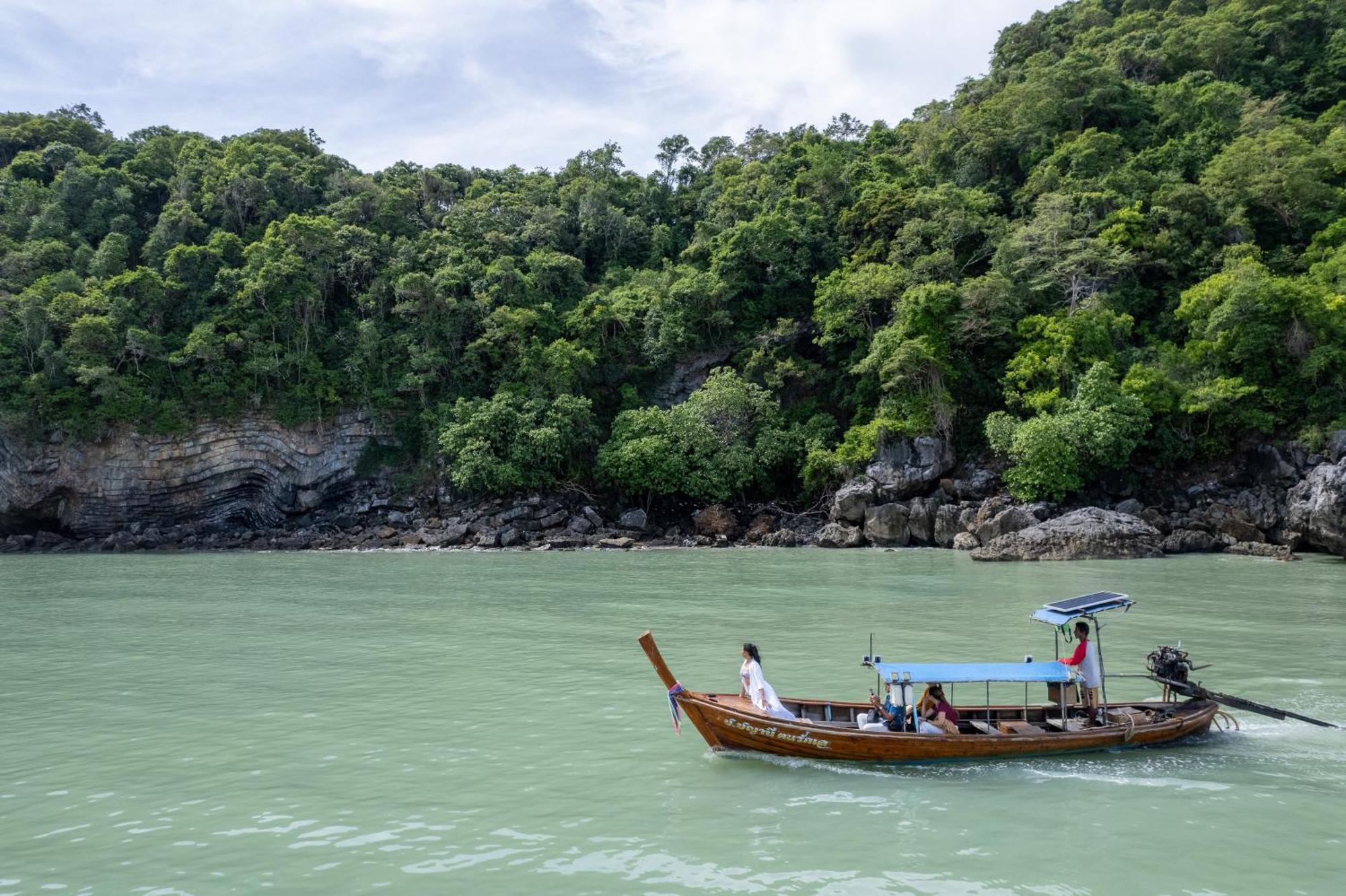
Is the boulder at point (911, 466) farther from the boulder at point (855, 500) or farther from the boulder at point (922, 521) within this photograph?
the boulder at point (922, 521)

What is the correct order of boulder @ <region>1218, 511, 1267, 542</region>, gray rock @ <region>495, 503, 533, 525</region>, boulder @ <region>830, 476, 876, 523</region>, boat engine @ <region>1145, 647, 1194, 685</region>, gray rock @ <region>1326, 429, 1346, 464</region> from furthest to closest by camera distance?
gray rock @ <region>495, 503, 533, 525</region> → boulder @ <region>830, 476, 876, 523</region> → boulder @ <region>1218, 511, 1267, 542</region> → gray rock @ <region>1326, 429, 1346, 464</region> → boat engine @ <region>1145, 647, 1194, 685</region>

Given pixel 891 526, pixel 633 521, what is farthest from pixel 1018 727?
pixel 633 521

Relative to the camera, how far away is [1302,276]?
1348 inches

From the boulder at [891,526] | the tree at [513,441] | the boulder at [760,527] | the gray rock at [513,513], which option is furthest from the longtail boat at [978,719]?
the tree at [513,441]

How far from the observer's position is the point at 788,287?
48906 mm

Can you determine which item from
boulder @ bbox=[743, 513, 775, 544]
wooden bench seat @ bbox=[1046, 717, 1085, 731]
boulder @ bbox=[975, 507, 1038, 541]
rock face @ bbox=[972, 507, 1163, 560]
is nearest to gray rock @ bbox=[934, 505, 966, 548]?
boulder @ bbox=[975, 507, 1038, 541]

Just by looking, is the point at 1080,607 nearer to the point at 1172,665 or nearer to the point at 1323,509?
the point at 1172,665

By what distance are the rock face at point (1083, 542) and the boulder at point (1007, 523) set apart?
1.76m

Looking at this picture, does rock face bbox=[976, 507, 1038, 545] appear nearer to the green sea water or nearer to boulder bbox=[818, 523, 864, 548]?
boulder bbox=[818, 523, 864, 548]

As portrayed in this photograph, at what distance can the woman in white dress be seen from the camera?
28.8ft

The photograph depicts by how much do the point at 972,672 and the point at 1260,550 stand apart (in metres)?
→ 25.8

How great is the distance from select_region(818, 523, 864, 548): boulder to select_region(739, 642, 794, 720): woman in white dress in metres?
28.0

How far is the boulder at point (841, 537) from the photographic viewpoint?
36.3 metres

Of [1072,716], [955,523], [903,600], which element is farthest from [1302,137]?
[1072,716]
